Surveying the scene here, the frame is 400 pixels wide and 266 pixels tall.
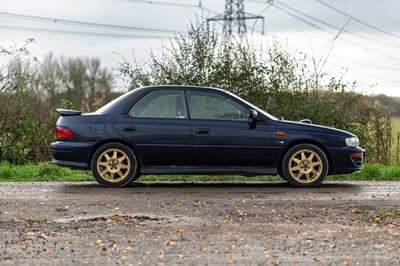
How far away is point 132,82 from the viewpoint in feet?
65.9

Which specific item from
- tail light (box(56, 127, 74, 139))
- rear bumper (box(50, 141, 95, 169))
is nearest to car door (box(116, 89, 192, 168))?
rear bumper (box(50, 141, 95, 169))

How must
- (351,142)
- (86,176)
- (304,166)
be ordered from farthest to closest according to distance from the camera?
(86,176)
(351,142)
(304,166)

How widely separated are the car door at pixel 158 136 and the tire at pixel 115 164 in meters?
0.18

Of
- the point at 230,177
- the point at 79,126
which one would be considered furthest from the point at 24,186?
the point at 230,177

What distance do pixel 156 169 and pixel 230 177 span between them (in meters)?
3.05

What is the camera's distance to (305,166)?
45.8ft

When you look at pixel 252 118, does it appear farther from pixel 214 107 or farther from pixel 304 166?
pixel 304 166

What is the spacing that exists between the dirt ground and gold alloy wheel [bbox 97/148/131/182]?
14.3 inches

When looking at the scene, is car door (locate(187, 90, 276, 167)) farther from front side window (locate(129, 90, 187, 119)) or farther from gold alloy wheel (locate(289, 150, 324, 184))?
gold alloy wheel (locate(289, 150, 324, 184))

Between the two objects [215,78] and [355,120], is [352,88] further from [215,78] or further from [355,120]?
[215,78]

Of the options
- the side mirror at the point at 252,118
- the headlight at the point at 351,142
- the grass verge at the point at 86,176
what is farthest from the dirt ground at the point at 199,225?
the grass verge at the point at 86,176

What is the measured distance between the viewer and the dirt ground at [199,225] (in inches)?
294

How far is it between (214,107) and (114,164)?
1.86 metres

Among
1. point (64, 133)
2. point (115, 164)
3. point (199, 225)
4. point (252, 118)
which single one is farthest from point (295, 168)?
point (199, 225)
